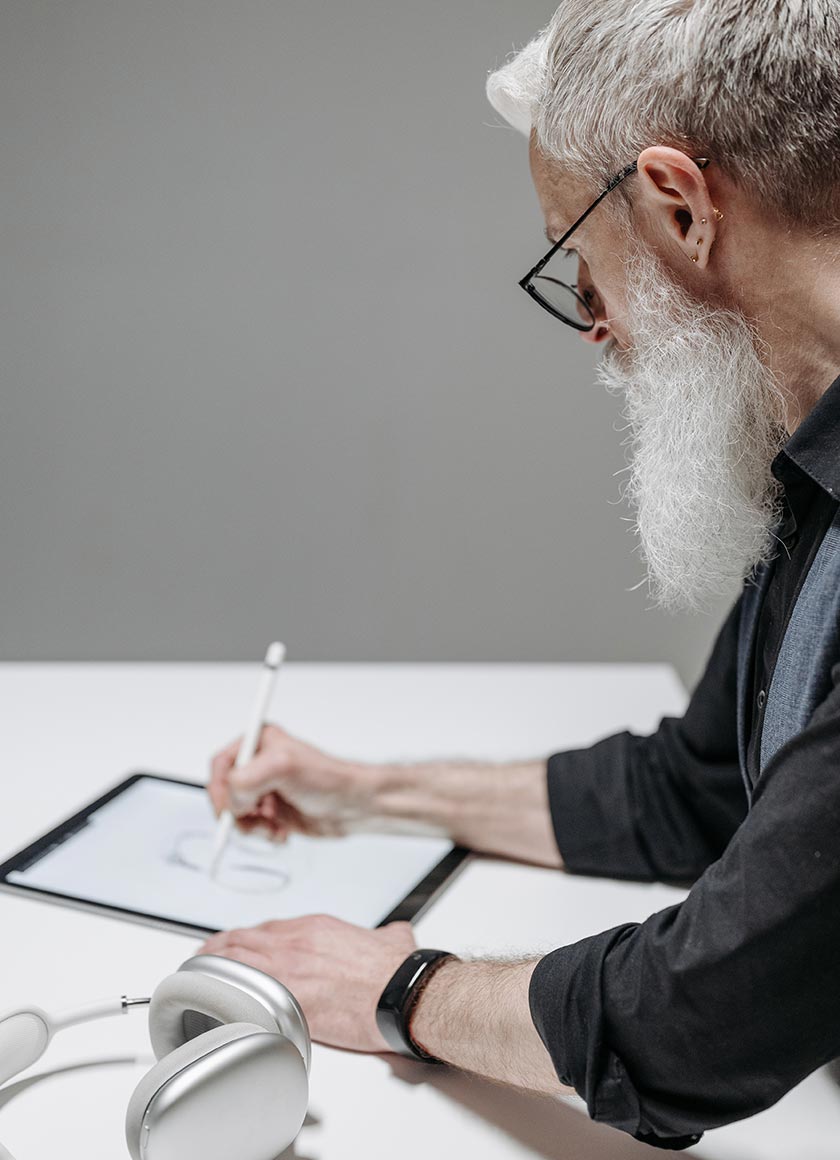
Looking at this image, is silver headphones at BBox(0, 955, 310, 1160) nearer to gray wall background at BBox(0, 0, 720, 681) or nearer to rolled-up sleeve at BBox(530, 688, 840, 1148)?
rolled-up sleeve at BBox(530, 688, 840, 1148)

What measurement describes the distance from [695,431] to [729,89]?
10.5 inches

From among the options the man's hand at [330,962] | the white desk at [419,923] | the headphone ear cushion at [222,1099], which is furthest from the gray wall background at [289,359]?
the headphone ear cushion at [222,1099]

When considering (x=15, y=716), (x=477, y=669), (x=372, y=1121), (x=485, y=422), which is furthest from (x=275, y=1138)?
(x=485, y=422)

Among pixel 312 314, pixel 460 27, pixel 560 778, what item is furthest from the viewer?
pixel 312 314

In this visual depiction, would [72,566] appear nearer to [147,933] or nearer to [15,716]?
[15,716]

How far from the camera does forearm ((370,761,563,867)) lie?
3.95 feet

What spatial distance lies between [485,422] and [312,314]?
36 centimetres

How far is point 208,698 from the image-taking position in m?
1.54

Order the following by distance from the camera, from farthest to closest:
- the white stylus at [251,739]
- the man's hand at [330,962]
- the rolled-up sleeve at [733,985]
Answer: the white stylus at [251,739] < the man's hand at [330,962] < the rolled-up sleeve at [733,985]

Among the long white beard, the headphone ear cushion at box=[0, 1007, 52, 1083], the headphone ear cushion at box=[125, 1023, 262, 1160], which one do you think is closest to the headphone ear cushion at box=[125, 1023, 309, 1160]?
the headphone ear cushion at box=[125, 1023, 262, 1160]

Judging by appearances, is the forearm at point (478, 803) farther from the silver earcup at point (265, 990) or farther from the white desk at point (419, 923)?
the silver earcup at point (265, 990)

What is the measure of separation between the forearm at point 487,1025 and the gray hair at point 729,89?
556 millimetres

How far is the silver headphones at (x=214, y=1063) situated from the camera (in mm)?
694

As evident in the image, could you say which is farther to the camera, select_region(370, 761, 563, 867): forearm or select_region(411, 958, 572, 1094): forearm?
select_region(370, 761, 563, 867): forearm
